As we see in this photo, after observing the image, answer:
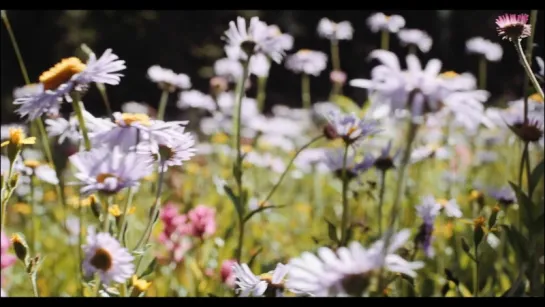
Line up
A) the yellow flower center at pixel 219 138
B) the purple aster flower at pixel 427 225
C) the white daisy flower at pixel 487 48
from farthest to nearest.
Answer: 1. the yellow flower center at pixel 219 138
2. the white daisy flower at pixel 487 48
3. the purple aster flower at pixel 427 225

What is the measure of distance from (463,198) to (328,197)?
0.39 m

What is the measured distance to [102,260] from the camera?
1.46 feet

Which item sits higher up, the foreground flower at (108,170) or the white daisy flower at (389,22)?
the white daisy flower at (389,22)

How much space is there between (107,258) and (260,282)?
0.13 m

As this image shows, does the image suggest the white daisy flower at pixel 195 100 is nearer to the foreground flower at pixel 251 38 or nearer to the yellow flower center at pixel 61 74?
the foreground flower at pixel 251 38

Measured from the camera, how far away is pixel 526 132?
715 mm

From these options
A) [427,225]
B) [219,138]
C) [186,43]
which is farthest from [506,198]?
[186,43]

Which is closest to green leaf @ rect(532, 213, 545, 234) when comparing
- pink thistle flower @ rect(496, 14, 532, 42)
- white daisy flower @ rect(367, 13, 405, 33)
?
pink thistle flower @ rect(496, 14, 532, 42)

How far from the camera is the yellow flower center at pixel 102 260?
44 centimetres

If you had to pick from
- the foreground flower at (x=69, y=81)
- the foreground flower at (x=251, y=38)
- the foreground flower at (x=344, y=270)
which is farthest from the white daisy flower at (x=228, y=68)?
the foreground flower at (x=344, y=270)

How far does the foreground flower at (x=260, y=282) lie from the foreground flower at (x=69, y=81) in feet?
0.57

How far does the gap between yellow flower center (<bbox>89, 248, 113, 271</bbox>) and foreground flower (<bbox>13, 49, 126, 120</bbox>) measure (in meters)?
0.11

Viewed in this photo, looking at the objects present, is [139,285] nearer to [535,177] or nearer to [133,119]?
[133,119]
